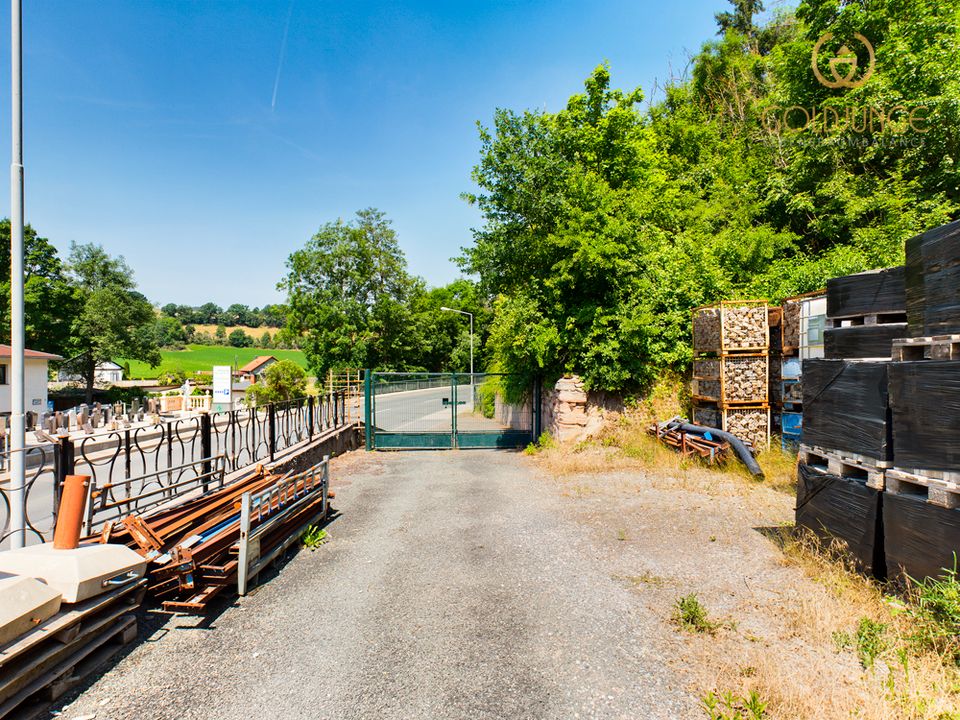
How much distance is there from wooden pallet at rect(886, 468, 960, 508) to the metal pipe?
545 cm

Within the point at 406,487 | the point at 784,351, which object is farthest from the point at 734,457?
the point at 406,487

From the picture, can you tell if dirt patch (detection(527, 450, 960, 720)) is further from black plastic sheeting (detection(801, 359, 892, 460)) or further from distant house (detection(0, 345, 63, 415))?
distant house (detection(0, 345, 63, 415))

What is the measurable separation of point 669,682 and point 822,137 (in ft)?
63.2

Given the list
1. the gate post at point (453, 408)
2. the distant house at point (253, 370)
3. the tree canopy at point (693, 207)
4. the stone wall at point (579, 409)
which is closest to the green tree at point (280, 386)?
the gate post at point (453, 408)

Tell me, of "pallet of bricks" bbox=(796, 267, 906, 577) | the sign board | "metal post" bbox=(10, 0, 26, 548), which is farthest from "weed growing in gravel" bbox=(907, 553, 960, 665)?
the sign board

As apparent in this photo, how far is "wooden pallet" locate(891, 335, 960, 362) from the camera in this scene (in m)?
4.15

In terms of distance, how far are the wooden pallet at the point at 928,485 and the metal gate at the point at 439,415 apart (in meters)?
10.9

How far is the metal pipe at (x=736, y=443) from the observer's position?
977 centimetres

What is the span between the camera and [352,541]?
6.98 m

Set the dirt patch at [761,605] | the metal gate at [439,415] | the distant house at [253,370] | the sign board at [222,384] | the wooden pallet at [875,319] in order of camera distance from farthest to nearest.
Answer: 1. the distant house at [253,370]
2. the sign board at [222,384]
3. the metal gate at [439,415]
4. the wooden pallet at [875,319]
5. the dirt patch at [761,605]

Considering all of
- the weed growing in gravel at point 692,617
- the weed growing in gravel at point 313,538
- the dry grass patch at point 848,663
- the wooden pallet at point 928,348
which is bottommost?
the weed growing in gravel at point 313,538

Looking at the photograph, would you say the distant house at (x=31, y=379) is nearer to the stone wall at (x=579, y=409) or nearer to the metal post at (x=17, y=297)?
the metal post at (x=17, y=297)

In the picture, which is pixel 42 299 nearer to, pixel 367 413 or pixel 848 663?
pixel 367 413

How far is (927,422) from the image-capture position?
425cm
